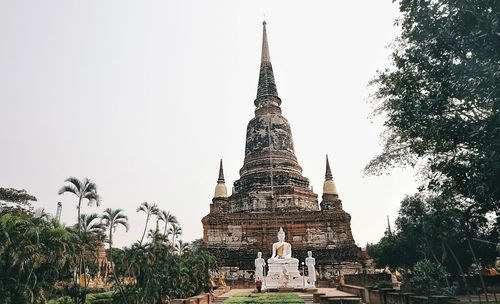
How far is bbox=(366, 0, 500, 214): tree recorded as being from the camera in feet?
35.3

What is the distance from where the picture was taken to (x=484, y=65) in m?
10.9

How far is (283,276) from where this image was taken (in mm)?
28297

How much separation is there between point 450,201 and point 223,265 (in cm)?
2445

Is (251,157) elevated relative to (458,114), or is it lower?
elevated

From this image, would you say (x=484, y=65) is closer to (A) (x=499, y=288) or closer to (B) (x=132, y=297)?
(B) (x=132, y=297)

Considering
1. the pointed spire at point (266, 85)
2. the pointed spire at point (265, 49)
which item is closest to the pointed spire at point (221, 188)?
the pointed spire at point (266, 85)

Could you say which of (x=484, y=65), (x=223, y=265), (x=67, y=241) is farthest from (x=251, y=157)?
(x=484, y=65)

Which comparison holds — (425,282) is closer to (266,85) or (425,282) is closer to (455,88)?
(455,88)

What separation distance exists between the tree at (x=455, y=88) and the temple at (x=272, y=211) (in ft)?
88.4

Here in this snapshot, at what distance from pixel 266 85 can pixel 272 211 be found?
19256 mm

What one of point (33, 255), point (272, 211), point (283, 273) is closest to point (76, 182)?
point (33, 255)

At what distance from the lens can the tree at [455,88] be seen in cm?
1077

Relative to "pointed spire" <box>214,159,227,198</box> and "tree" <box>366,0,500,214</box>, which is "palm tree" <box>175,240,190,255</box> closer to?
"pointed spire" <box>214,159,227,198</box>

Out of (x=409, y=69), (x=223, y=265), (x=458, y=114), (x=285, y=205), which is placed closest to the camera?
(x=458, y=114)
